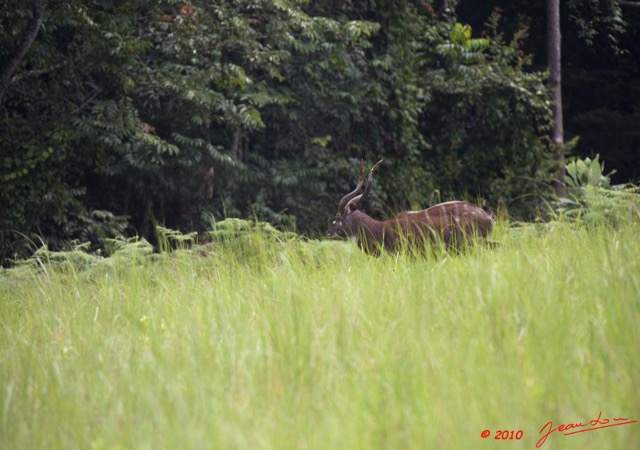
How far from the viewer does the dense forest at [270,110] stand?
11.1 m

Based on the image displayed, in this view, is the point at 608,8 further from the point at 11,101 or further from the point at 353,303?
the point at 353,303

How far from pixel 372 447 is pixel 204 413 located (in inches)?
31.0

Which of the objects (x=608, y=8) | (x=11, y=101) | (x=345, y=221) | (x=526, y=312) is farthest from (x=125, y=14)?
(x=608, y=8)

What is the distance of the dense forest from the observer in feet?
36.3

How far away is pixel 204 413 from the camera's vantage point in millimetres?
3363

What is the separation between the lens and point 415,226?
304 inches

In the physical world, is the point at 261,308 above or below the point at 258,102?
below

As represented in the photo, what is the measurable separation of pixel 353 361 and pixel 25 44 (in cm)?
768

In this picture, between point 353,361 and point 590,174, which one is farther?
point 590,174

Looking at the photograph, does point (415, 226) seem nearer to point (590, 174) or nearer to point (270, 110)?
point (590, 174)
